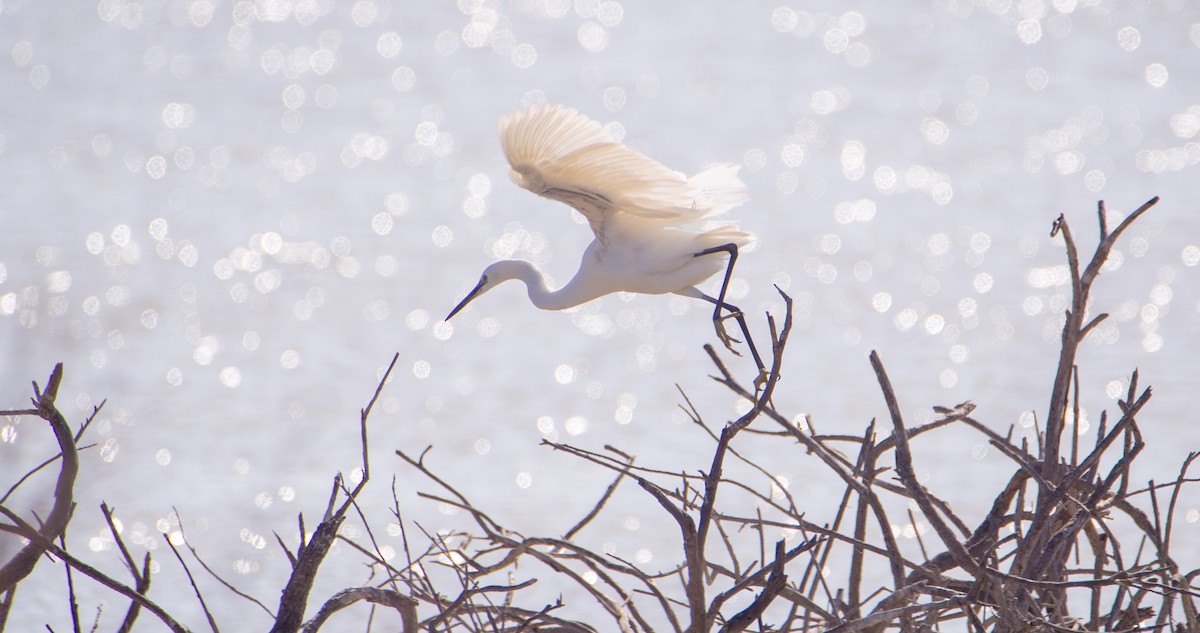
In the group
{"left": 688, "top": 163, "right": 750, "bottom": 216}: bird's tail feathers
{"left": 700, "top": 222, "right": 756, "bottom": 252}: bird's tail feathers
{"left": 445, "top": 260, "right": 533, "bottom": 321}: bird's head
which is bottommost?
{"left": 700, "top": 222, "right": 756, "bottom": 252}: bird's tail feathers

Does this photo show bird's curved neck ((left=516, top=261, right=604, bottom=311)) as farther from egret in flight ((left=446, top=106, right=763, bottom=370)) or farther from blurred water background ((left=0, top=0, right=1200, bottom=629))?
blurred water background ((left=0, top=0, right=1200, bottom=629))

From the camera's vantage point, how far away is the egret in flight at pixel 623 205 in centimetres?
392

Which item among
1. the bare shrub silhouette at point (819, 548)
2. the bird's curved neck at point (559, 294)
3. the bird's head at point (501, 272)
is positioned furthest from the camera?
the bird's head at point (501, 272)

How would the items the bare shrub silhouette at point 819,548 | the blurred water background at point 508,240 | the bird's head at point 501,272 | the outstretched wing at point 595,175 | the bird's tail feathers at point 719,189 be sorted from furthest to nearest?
the blurred water background at point 508,240 → the bird's head at point 501,272 → the bird's tail feathers at point 719,189 → the outstretched wing at point 595,175 → the bare shrub silhouette at point 819,548

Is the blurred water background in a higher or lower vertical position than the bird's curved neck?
higher

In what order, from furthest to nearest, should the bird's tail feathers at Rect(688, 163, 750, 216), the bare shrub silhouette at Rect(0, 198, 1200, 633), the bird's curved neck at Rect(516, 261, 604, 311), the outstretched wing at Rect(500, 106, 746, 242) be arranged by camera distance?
the bird's curved neck at Rect(516, 261, 604, 311) → the bird's tail feathers at Rect(688, 163, 750, 216) → the outstretched wing at Rect(500, 106, 746, 242) → the bare shrub silhouette at Rect(0, 198, 1200, 633)

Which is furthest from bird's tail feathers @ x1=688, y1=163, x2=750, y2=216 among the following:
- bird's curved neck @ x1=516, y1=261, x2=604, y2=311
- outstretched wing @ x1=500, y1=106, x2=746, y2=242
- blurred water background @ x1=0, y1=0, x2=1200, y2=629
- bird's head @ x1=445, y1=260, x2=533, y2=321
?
blurred water background @ x1=0, y1=0, x2=1200, y2=629

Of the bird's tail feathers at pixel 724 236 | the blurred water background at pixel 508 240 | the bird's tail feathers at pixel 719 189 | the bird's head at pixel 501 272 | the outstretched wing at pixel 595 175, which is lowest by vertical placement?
the outstretched wing at pixel 595 175

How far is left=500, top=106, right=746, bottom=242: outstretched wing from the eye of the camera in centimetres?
390

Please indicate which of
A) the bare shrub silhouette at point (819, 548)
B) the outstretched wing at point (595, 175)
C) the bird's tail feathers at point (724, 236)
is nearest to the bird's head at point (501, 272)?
the outstretched wing at point (595, 175)

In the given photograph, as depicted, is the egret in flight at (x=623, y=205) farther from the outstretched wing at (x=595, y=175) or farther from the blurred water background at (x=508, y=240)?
the blurred water background at (x=508, y=240)

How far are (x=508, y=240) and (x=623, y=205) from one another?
28.2 ft

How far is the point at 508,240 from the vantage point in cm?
1284

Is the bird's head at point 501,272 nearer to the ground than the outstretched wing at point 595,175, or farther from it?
farther from it
